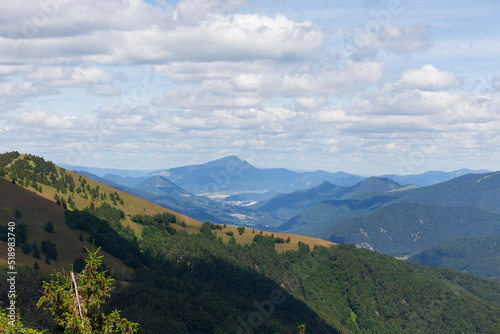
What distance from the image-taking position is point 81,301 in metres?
26.7

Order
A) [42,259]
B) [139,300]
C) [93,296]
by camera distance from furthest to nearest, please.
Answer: [42,259] < [139,300] < [93,296]

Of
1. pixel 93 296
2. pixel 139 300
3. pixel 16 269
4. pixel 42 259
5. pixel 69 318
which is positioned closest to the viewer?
pixel 69 318

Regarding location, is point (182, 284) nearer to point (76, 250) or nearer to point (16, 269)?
point (76, 250)

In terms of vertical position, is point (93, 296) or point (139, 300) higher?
point (93, 296)

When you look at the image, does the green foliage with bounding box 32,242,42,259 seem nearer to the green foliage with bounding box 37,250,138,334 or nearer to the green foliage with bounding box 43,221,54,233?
the green foliage with bounding box 43,221,54,233

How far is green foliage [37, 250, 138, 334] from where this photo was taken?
25875 mm

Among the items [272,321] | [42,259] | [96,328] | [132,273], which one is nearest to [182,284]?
[132,273]

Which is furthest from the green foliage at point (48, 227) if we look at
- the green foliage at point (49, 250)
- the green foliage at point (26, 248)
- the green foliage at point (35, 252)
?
the green foliage at point (26, 248)

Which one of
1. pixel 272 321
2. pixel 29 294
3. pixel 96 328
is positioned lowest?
pixel 272 321

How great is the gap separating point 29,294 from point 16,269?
625 inches

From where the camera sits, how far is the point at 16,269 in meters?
125

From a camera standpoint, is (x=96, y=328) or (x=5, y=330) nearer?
(x=5, y=330)

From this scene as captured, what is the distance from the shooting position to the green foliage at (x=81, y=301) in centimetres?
2588

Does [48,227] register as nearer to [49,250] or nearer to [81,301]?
[49,250]
